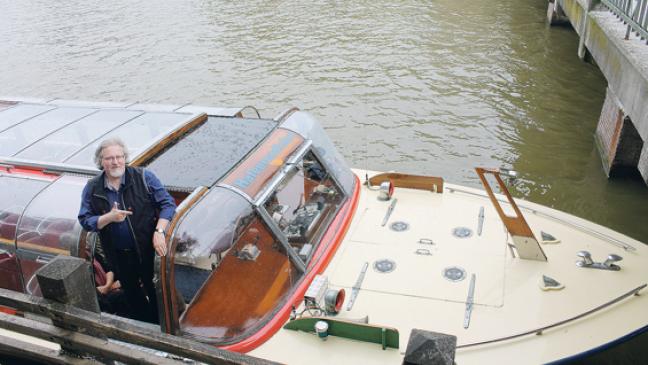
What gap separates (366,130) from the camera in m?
11.7

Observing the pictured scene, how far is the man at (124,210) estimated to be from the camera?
3.84 m

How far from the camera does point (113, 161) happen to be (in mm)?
3818

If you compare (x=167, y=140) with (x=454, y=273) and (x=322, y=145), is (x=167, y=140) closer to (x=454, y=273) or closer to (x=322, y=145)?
(x=322, y=145)

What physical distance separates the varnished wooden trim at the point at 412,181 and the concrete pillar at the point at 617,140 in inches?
165

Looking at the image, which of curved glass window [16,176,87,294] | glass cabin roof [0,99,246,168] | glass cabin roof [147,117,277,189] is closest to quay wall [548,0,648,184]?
glass cabin roof [147,117,277,189]

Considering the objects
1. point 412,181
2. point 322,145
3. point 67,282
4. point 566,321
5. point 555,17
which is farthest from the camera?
point 555,17

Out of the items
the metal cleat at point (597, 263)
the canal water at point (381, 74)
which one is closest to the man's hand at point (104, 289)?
the metal cleat at point (597, 263)

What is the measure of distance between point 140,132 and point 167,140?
55cm

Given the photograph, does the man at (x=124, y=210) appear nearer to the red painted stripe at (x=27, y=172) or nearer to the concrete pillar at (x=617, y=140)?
the red painted stripe at (x=27, y=172)

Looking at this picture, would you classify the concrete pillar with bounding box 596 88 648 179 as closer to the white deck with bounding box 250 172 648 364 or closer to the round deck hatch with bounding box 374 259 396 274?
the white deck with bounding box 250 172 648 364

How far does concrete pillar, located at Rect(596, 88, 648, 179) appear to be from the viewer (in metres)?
8.42

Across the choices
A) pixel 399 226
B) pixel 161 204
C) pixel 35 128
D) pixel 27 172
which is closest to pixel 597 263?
pixel 399 226

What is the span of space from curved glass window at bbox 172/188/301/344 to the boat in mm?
11

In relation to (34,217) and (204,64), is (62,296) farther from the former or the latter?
(204,64)
